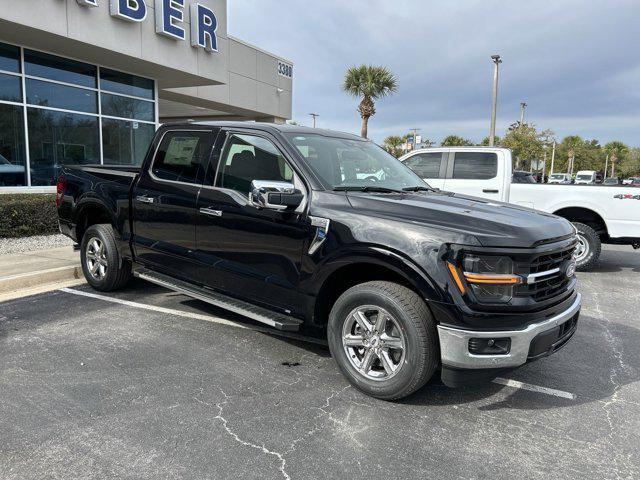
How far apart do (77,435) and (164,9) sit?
40.9 ft

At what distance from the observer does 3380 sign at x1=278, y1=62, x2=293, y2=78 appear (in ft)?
74.5

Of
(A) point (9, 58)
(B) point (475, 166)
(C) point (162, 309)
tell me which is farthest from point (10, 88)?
(B) point (475, 166)

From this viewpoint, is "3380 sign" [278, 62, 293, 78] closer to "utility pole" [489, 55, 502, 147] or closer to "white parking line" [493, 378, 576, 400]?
"utility pole" [489, 55, 502, 147]

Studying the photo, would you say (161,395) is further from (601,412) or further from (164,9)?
(164,9)

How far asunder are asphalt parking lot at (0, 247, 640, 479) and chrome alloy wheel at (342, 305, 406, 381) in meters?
0.24

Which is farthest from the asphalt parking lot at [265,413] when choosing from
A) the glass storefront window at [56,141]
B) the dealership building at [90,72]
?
the glass storefront window at [56,141]

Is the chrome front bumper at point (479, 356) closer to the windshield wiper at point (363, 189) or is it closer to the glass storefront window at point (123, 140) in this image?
the windshield wiper at point (363, 189)

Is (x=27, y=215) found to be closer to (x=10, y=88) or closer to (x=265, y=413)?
(x=10, y=88)

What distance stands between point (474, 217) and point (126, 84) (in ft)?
44.5

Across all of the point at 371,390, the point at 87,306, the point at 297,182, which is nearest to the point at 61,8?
the point at 87,306

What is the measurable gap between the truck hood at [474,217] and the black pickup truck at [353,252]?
0.01 metres

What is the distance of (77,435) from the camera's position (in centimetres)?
301

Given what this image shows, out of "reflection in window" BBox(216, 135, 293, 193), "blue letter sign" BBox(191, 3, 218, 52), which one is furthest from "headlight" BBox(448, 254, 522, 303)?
"blue letter sign" BBox(191, 3, 218, 52)

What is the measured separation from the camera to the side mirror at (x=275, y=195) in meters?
3.67
